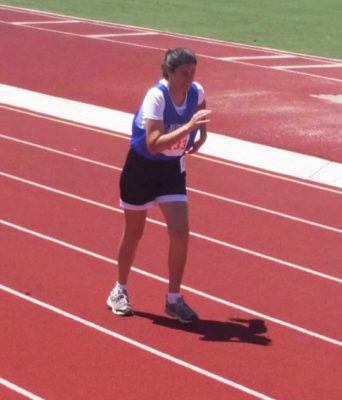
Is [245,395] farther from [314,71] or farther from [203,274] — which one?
[314,71]

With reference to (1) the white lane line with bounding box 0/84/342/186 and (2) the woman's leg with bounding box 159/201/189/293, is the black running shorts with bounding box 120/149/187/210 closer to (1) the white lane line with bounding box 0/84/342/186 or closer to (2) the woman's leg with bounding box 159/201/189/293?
(2) the woman's leg with bounding box 159/201/189/293

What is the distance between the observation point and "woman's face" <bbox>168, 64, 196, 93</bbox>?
725 centimetres

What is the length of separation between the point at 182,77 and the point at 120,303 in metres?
1.57

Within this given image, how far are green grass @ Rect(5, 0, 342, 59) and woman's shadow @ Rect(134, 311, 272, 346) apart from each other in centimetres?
1504

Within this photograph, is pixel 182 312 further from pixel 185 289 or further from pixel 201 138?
pixel 201 138

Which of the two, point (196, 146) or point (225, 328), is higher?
point (196, 146)

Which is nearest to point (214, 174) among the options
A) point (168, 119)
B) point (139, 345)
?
point (168, 119)

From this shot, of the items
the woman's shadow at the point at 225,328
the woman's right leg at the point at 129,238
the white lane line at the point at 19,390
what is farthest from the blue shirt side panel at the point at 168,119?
the white lane line at the point at 19,390

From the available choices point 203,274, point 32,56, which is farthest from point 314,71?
point 203,274

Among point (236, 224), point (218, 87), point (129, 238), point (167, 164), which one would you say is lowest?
point (218, 87)

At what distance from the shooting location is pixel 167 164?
24.8 feet

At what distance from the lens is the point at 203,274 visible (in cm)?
886

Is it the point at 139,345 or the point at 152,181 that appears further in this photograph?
the point at 152,181

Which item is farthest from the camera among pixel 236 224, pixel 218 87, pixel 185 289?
pixel 218 87
